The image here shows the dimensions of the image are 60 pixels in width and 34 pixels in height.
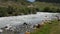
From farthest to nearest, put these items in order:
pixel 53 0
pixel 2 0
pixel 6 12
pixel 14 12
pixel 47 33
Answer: pixel 53 0 → pixel 2 0 → pixel 14 12 → pixel 6 12 → pixel 47 33

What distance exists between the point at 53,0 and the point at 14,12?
134 feet

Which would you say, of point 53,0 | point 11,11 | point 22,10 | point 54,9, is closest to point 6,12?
point 11,11

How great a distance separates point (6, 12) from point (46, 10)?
21223mm

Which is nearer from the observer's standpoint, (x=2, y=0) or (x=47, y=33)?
(x=47, y=33)

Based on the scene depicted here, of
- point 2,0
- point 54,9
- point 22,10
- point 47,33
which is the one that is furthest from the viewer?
point 54,9

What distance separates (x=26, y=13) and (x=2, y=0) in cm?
1084

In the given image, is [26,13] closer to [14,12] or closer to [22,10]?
[22,10]

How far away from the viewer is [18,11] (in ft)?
128

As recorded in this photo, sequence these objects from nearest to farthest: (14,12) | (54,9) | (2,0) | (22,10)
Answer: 1. (14,12)
2. (22,10)
3. (2,0)
4. (54,9)

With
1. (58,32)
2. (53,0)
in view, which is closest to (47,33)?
(58,32)

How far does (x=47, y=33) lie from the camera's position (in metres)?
13.3

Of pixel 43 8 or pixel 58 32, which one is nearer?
pixel 58 32

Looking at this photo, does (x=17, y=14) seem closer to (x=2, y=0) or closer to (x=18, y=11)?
(x=18, y=11)

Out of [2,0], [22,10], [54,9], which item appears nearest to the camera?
[22,10]
